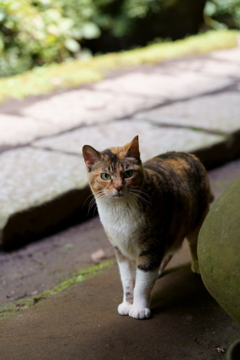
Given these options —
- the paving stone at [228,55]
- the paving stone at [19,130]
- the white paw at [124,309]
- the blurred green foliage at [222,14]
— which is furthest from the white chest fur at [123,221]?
Result: the blurred green foliage at [222,14]

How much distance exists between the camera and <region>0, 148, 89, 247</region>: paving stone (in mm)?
2605

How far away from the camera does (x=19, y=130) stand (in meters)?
3.71

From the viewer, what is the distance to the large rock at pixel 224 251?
1364 mm

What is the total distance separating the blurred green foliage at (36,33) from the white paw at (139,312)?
12.6 ft

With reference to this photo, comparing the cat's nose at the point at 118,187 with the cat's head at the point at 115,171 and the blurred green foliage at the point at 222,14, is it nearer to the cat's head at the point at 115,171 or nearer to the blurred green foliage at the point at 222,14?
the cat's head at the point at 115,171

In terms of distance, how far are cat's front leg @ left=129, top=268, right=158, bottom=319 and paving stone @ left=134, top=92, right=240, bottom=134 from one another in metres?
1.96

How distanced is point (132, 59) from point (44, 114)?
6.67ft

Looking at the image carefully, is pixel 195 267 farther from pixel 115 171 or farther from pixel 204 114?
pixel 204 114

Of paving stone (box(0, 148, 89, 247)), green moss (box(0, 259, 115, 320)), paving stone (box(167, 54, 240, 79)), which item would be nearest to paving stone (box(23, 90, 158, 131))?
paving stone (box(0, 148, 89, 247))

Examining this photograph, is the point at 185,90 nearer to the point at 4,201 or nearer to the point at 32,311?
the point at 4,201

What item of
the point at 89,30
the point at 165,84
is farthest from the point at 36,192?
the point at 89,30

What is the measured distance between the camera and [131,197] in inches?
75.9

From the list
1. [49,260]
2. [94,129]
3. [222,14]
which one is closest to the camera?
[49,260]

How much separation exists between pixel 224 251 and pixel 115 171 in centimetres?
67
